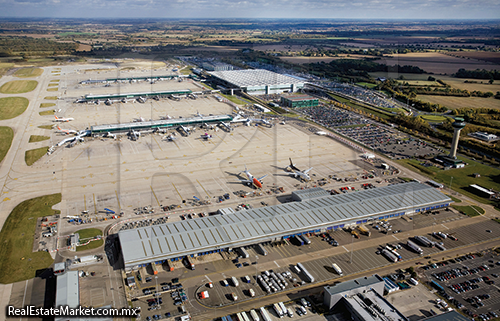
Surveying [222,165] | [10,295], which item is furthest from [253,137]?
[10,295]

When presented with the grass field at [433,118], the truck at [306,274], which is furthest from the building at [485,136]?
the truck at [306,274]

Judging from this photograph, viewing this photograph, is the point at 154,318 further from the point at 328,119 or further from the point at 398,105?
the point at 398,105

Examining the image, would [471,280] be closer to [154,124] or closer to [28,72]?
[154,124]

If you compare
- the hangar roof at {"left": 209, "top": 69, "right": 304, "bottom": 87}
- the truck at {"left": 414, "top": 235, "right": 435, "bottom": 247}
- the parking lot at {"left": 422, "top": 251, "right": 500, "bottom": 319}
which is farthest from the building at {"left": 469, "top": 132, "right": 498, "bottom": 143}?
the hangar roof at {"left": 209, "top": 69, "right": 304, "bottom": 87}

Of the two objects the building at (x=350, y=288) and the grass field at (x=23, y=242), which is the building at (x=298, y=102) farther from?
the building at (x=350, y=288)

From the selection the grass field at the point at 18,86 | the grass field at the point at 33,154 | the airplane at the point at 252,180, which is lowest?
the airplane at the point at 252,180

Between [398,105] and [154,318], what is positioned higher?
[398,105]

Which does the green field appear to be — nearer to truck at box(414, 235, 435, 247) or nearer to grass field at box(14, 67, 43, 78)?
truck at box(414, 235, 435, 247)
